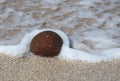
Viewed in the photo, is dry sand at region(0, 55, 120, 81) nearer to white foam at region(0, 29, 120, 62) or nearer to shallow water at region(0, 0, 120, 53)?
white foam at region(0, 29, 120, 62)

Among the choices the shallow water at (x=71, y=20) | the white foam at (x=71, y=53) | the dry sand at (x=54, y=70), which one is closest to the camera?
the dry sand at (x=54, y=70)

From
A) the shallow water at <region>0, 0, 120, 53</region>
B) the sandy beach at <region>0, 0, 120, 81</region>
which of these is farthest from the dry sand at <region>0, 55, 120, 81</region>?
the shallow water at <region>0, 0, 120, 53</region>

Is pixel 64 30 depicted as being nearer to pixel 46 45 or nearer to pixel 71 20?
pixel 71 20

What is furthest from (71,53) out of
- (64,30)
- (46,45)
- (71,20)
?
(71,20)

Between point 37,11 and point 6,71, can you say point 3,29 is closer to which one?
point 37,11

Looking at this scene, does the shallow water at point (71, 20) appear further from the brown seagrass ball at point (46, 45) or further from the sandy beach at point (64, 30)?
the brown seagrass ball at point (46, 45)

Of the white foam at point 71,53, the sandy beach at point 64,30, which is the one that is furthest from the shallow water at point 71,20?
the white foam at point 71,53
